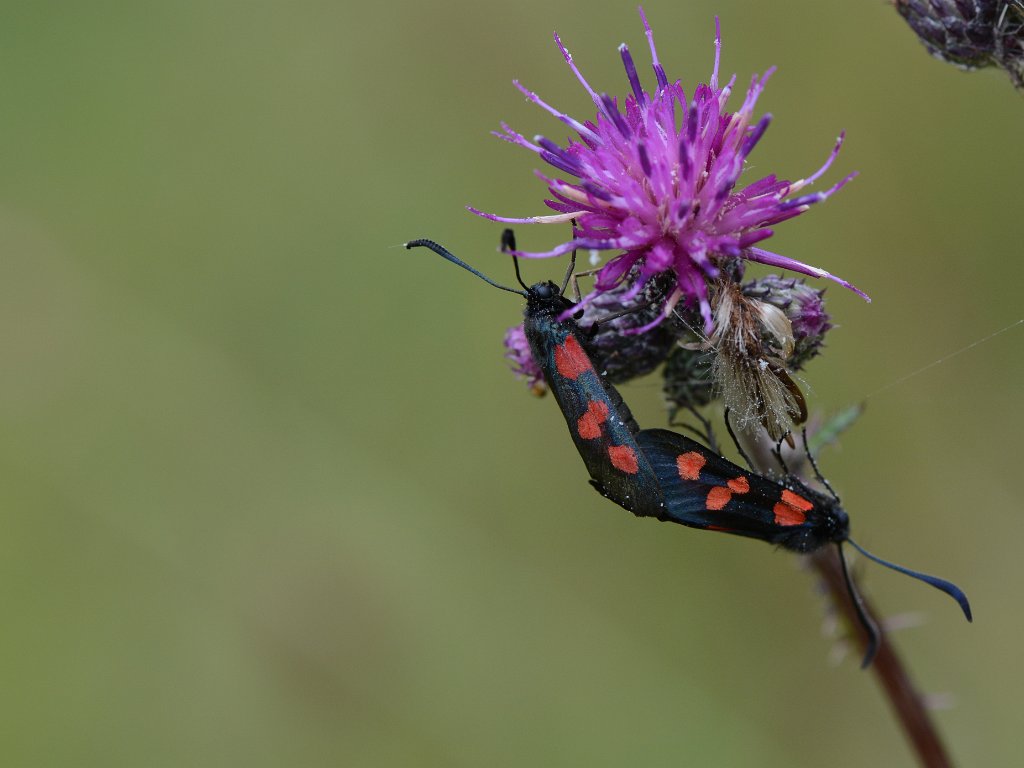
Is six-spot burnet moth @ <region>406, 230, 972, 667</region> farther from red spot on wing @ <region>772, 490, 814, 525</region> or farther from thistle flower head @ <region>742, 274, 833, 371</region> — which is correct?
thistle flower head @ <region>742, 274, 833, 371</region>

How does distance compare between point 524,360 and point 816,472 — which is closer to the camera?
point 816,472

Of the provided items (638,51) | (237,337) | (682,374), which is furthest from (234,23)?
(682,374)

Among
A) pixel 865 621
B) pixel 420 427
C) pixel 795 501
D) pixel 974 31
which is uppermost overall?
pixel 974 31

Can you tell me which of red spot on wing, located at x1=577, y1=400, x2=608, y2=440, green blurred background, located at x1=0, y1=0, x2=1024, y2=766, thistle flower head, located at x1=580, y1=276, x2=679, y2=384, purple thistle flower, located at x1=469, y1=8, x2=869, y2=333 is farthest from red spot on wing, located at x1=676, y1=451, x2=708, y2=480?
green blurred background, located at x1=0, y1=0, x2=1024, y2=766

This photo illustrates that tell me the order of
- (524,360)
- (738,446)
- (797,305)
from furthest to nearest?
1. (524,360)
2. (738,446)
3. (797,305)

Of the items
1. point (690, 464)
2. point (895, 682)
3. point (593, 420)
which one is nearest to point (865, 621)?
point (895, 682)

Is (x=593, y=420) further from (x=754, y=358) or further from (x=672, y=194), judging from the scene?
(x=672, y=194)

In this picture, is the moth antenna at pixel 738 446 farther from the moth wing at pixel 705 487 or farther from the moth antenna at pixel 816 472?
the moth antenna at pixel 816 472

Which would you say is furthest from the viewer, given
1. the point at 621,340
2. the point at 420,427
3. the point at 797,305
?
the point at 420,427
